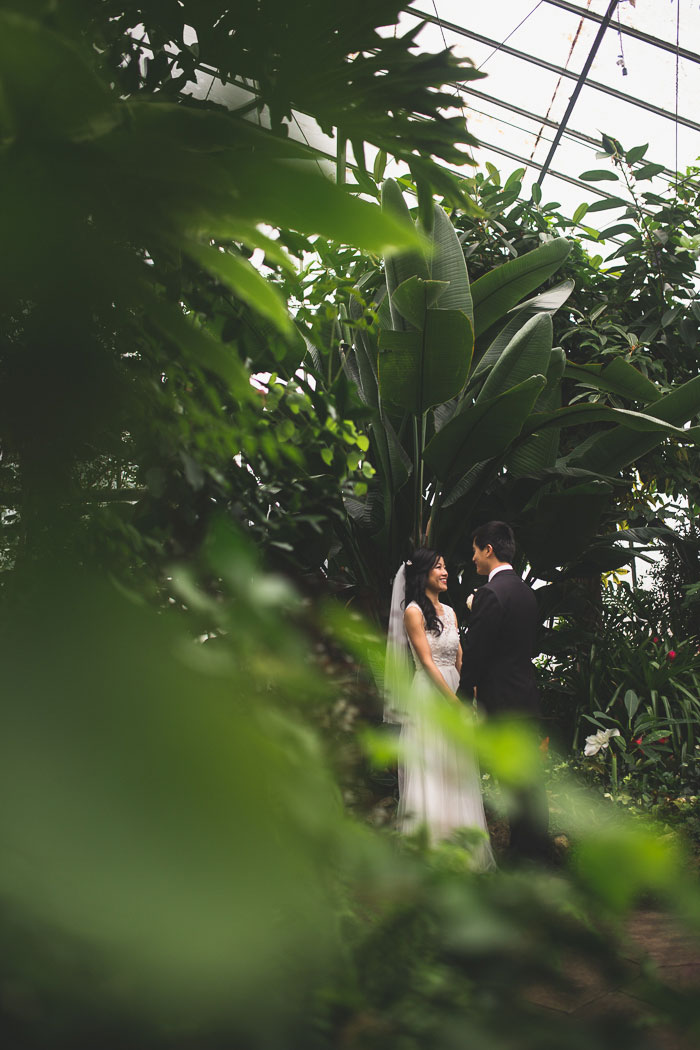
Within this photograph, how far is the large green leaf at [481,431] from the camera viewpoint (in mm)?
2775

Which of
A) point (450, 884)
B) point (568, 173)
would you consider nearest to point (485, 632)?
point (450, 884)

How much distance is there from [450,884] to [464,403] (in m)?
3.45

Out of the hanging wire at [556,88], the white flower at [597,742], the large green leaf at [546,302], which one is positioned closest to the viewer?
the white flower at [597,742]

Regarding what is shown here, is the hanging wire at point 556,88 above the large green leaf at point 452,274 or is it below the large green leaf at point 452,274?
above

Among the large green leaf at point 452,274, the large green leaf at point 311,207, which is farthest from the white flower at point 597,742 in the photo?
the large green leaf at point 311,207

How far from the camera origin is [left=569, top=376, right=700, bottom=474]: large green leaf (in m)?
3.06

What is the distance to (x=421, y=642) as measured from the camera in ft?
9.18

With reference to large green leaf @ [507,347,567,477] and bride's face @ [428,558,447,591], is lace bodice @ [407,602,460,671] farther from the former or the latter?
large green leaf @ [507,347,567,477]

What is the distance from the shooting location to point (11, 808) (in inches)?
5.4

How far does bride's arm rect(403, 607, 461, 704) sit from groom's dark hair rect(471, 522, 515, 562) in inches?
14.7

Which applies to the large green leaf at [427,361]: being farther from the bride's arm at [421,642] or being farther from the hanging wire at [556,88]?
the hanging wire at [556,88]

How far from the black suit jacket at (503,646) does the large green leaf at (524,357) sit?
2.97 ft

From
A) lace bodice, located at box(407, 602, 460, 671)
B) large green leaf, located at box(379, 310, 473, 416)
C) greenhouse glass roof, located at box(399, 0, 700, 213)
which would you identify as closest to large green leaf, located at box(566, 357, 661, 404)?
large green leaf, located at box(379, 310, 473, 416)

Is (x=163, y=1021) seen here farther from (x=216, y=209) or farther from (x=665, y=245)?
(x=665, y=245)
